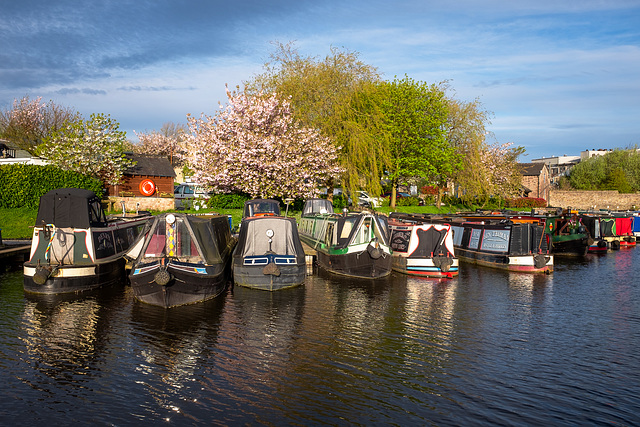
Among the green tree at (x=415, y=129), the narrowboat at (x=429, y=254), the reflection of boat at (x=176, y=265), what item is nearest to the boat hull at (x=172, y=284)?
the reflection of boat at (x=176, y=265)

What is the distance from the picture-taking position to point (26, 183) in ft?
114

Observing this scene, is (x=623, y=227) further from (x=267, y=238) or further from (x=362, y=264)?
(x=267, y=238)

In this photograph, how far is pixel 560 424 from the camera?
873 centimetres

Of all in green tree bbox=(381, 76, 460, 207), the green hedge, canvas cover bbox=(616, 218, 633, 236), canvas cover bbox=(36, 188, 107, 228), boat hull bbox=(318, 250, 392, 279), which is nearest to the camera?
canvas cover bbox=(36, 188, 107, 228)

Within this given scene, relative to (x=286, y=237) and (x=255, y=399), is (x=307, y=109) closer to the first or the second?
(x=286, y=237)

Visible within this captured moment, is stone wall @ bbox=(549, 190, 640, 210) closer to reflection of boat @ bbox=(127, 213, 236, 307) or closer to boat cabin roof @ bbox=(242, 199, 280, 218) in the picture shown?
boat cabin roof @ bbox=(242, 199, 280, 218)

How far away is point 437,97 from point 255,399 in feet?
150

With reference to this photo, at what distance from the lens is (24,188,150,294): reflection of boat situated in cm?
1738

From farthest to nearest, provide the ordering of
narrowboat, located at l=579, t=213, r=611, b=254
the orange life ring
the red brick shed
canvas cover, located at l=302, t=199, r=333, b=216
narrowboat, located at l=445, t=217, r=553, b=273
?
the red brick shed → the orange life ring → narrowboat, located at l=579, t=213, r=611, b=254 → canvas cover, located at l=302, t=199, r=333, b=216 → narrowboat, located at l=445, t=217, r=553, b=273

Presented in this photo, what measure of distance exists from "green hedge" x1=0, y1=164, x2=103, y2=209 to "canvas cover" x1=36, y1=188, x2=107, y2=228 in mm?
18195

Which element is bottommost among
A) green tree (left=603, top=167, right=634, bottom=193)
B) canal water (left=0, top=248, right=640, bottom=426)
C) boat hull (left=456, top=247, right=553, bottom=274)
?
canal water (left=0, top=248, right=640, bottom=426)

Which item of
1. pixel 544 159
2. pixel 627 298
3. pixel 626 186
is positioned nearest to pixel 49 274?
pixel 627 298

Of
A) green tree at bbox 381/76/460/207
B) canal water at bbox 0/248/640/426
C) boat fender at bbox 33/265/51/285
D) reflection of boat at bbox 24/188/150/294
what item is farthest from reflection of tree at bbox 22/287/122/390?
green tree at bbox 381/76/460/207

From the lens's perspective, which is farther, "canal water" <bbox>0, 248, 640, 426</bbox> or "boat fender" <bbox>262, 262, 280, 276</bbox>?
"boat fender" <bbox>262, 262, 280, 276</bbox>
